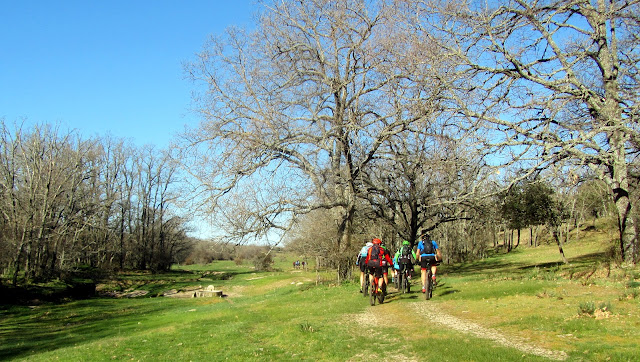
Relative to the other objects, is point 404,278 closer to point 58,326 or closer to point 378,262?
point 378,262

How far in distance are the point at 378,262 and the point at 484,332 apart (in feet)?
14.4

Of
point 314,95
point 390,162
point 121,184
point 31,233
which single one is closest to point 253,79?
point 314,95

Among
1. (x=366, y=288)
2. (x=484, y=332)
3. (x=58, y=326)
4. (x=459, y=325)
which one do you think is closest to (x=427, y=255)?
(x=366, y=288)

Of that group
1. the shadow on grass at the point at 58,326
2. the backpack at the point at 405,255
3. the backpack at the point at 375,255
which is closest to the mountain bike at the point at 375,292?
the backpack at the point at 375,255

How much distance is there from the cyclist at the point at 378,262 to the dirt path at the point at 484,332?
1271 millimetres

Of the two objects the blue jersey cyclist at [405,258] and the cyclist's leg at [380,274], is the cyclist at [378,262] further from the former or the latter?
the blue jersey cyclist at [405,258]

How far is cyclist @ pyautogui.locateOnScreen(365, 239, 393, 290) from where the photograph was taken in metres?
12.4

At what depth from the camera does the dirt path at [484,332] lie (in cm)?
644

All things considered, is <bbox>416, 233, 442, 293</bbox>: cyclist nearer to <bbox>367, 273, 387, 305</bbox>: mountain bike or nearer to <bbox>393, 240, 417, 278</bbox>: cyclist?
<bbox>393, 240, 417, 278</bbox>: cyclist

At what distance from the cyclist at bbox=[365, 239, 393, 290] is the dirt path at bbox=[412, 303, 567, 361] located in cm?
127

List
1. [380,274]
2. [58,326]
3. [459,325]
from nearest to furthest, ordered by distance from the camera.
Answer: [459,325] < [380,274] < [58,326]

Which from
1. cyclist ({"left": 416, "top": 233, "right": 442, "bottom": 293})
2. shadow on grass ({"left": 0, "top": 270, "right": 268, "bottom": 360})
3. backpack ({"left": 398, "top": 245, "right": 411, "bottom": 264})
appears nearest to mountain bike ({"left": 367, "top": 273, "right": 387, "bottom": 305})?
cyclist ({"left": 416, "top": 233, "right": 442, "bottom": 293})

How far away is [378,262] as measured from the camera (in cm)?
1234

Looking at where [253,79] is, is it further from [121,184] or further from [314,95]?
[121,184]
